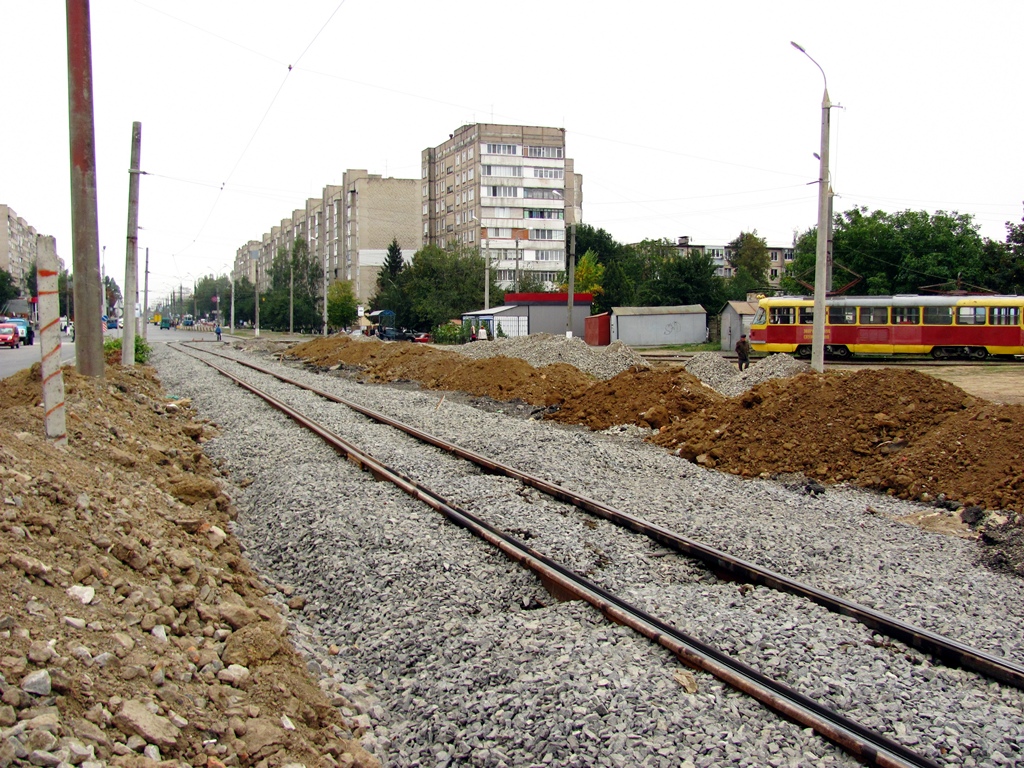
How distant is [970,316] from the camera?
112 ft

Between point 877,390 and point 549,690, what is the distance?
10014 millimetres

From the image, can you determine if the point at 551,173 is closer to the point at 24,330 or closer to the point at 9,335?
the point at 24,330

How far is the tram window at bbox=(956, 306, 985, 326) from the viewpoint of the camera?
33.9m

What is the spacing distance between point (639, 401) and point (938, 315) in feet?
78.9

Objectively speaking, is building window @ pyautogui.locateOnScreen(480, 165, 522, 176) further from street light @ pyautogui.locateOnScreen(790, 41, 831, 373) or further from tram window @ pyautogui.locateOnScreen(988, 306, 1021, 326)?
street light @ pyautogui.locateOnScreen(790, 41, 831, 373)

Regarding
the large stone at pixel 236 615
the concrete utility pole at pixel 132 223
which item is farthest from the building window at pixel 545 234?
the large stone at pixel 236 615

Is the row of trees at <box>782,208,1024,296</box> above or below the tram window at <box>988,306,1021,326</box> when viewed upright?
above

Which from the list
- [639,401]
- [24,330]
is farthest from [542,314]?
[639,401]

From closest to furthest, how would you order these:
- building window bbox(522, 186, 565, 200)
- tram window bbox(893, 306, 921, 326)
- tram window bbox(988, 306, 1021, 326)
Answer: tram window bbox(988, 306, 1021, 326)
tram window bbox(893, 306, 921, 326)
building window bbox(522, 186, 565, 200)

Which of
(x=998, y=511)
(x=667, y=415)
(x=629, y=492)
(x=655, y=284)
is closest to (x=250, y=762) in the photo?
(x=629, y=492)

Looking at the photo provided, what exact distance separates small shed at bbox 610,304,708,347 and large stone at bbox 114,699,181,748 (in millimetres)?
47868

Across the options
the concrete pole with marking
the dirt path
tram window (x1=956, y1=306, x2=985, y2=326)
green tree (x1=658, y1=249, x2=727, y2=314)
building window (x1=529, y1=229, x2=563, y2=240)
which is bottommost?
the dirt path

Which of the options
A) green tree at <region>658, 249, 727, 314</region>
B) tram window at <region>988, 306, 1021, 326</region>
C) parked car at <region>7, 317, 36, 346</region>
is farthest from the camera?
green tree at <region>658, 249, 727, 314</region>

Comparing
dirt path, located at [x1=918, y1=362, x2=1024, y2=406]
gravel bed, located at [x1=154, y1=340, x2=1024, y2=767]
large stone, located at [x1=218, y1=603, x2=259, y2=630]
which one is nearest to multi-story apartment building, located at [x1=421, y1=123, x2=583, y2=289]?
dirt path, located at [x1=918, y1=362, x2=1024, y2=406]
